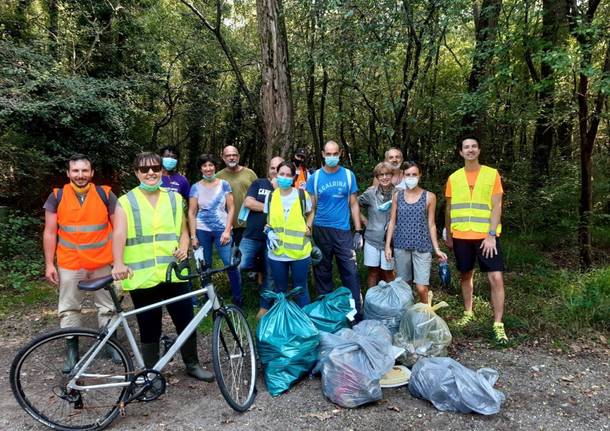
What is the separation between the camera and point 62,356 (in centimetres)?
317

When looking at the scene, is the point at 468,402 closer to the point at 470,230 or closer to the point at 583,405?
the point at 583,405

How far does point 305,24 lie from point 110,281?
9666mm

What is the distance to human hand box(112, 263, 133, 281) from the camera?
3.13 m

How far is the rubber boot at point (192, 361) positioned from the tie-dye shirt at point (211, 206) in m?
1.63

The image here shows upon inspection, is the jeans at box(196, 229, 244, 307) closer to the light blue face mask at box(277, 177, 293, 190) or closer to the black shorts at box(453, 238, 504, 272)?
the light blue face mask at box(277, 177, 293, 190)

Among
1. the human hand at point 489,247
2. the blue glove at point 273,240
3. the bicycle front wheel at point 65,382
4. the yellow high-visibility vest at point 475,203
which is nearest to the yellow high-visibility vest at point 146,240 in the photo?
the bicycle front wheel at point 65,382

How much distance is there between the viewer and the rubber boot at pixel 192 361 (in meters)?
3.74

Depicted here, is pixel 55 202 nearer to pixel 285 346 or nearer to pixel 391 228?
pixel 285 346

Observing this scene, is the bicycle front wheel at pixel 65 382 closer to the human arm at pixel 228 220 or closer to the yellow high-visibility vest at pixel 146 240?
the yellow high-visibility vest at pixel 146 240

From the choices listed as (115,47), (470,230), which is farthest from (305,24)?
(470,230)

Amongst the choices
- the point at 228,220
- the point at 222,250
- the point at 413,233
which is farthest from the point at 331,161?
the point at 222,250

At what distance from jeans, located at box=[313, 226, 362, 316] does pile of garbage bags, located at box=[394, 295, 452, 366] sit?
34.6 inches

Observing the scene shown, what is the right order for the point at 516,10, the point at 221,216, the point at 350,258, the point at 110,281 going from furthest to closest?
the point at 516,10 → the point at 221,216 → the point at 350,258 → the point at 110,281

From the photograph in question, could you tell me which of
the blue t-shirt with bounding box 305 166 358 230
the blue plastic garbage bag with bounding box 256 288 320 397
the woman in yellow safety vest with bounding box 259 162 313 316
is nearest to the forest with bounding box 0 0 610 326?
the blue t-shirt with bounding box 305 166 358 230
